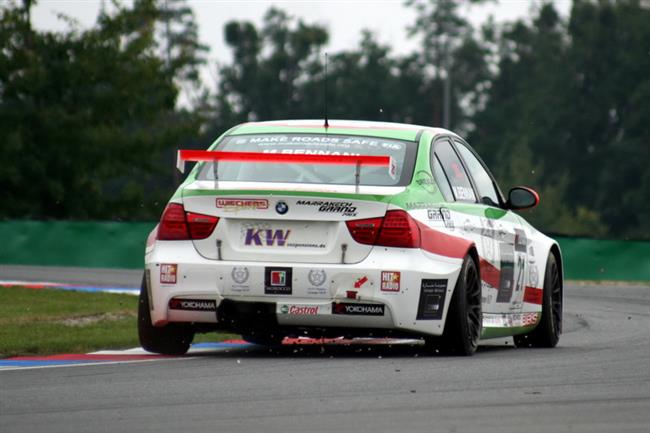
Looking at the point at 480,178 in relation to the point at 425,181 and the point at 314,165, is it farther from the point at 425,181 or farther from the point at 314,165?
the point at 314,165

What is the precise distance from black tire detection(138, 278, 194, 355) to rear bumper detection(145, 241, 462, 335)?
0.33 meters

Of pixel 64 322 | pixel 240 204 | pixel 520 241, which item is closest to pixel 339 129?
pixel 240 204

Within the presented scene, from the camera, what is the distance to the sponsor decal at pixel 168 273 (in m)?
10.1

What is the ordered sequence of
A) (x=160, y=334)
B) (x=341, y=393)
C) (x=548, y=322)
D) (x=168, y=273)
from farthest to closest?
(x=548, y=322)
(x=160, y=334)
(x=168, y=273)
(x=341, y=393)

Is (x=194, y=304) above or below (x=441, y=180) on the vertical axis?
below

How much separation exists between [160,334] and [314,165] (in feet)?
4.86

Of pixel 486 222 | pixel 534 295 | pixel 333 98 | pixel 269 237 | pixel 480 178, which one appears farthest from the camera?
pixel 333 98

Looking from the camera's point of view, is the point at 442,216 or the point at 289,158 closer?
the point at 289,158

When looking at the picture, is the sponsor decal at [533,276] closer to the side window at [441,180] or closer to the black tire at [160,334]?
the side window at [441,180]

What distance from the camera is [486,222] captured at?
37.2ft

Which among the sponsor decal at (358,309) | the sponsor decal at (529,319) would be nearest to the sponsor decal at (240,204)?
the sponsor decal at (358,309)

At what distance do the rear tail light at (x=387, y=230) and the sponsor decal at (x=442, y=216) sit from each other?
1.04ft

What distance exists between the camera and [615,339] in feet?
42.5

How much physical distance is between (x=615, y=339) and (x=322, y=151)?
3563 millimetres
